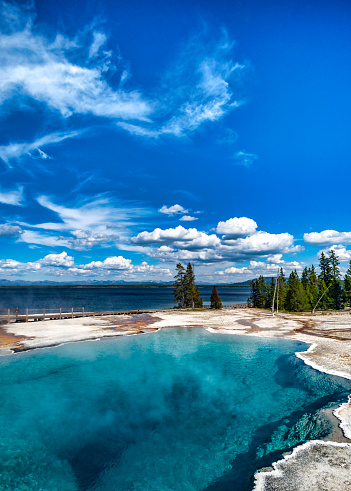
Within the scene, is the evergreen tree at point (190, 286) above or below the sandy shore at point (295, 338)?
above

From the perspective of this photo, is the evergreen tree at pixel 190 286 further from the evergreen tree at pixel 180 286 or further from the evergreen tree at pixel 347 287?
the evergreen tree at pixel 347 287

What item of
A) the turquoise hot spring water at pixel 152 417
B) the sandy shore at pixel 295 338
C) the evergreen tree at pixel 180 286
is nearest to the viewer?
the sandy shore at pixel 295 338

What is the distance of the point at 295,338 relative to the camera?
31.3m

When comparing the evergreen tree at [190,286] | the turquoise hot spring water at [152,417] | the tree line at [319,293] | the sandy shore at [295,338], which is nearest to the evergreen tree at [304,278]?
the tree line at [319,293]

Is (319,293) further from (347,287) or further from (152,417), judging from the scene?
(152,417)

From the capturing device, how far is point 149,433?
13.1m

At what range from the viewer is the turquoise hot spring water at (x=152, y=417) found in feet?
33.7

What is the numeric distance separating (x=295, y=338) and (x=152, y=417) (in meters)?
22.6

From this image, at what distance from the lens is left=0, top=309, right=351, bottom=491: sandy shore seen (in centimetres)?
856

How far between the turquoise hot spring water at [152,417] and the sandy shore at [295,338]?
3.26ft

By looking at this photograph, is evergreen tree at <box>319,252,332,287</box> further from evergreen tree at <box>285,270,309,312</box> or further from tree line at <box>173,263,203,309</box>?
tree line at <box>173,263,203,309</box>

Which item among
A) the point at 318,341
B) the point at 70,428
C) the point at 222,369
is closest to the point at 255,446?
the point at 70,428

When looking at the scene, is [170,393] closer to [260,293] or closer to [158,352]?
[158,352]

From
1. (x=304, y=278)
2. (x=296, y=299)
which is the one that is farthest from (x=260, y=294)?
(x=304, y=278)
